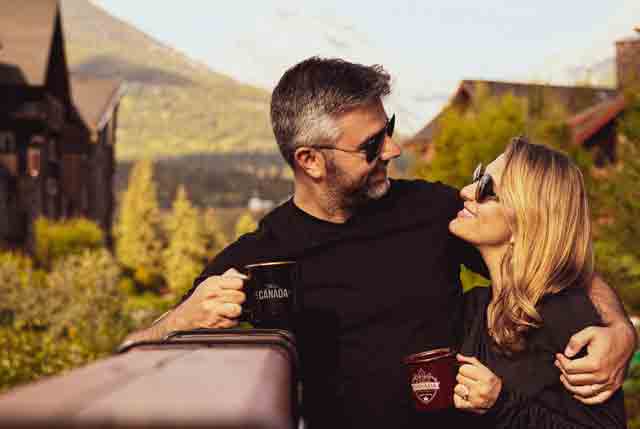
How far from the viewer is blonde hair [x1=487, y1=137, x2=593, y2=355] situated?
110 inches

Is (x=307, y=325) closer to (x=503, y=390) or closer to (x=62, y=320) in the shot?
(x=503, y=390)

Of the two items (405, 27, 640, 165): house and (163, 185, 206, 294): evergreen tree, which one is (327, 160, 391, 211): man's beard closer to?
(405, 27, 640, 165): house

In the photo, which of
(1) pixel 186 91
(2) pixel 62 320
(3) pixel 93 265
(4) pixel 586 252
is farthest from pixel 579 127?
(1) pixel 186 91

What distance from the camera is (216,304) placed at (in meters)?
2.57

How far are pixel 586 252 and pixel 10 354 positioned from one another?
366 inches

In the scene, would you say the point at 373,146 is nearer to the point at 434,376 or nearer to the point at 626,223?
the point at 434,376

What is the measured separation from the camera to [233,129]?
138m

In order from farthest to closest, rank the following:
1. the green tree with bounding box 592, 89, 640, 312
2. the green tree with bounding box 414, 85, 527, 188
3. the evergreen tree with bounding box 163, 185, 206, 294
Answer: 1. the evergreen tree with bounding box 163, 185, 206, 294
2. the green tree with bounding box 414, 85, 527, 188
3. the green tree with bounding box 592, 89, 640, 312

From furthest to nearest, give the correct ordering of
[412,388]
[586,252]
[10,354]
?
[10,354] → [586,252] → [412,388]

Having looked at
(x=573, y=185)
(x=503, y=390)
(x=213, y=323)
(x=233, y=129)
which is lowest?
(x=233, y=129)

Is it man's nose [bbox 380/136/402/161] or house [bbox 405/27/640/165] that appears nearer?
man's nose [bbox 380/136/402/161]

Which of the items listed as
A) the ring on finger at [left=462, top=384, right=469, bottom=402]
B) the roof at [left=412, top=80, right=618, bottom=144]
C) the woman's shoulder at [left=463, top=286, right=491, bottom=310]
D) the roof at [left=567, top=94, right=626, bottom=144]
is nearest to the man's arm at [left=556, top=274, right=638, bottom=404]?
the ring on finger at [left=462, top=384, right=469, bottom=402]

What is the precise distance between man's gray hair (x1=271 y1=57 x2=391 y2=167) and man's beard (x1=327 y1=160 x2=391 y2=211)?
0.16 meters

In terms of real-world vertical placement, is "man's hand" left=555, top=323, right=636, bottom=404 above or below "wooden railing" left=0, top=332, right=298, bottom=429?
below
